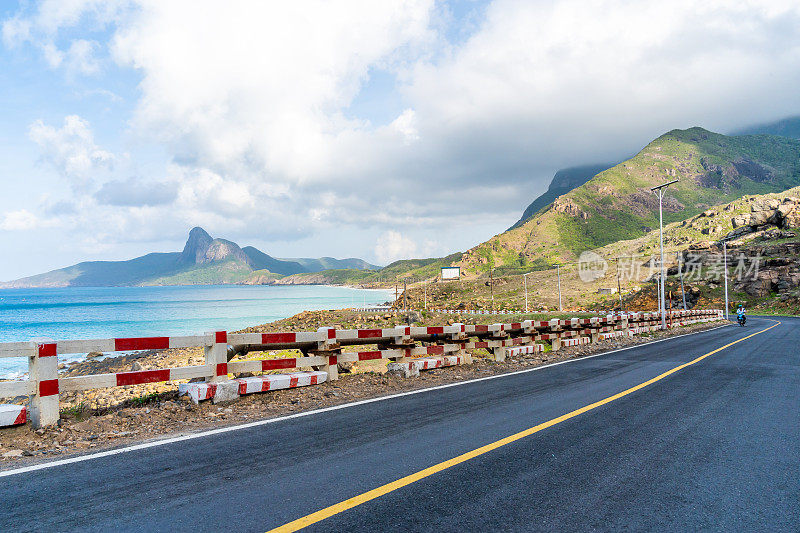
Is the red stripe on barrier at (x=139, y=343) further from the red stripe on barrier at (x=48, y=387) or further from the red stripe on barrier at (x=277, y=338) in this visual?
the red stripe on barrier at (x=277, y=338)

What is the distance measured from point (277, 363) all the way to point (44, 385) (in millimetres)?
3942

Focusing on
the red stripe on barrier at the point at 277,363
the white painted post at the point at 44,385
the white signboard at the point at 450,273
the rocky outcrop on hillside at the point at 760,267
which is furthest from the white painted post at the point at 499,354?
Answer: the white signboard at the point at 450,273

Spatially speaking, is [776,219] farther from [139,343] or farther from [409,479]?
[139,343]

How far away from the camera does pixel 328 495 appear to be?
4.25m

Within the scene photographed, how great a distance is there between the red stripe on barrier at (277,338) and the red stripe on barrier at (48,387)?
3.46 metres

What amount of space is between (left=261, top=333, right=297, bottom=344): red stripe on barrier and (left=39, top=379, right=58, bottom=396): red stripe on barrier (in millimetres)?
3460

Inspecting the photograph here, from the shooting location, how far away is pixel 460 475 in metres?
4.73

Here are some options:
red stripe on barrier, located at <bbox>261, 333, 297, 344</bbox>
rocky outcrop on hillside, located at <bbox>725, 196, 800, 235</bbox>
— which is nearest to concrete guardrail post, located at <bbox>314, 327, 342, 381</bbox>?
red stripe on barrier, located at <bbox>261, 333, 297, 344</bbox>

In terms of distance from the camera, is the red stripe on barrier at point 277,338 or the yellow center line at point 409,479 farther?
the red stripe on barrier at point 277,338

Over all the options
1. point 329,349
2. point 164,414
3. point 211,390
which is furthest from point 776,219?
point 164,414

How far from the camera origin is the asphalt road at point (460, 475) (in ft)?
12.5

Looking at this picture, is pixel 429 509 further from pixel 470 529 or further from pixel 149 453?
pixel 149 453

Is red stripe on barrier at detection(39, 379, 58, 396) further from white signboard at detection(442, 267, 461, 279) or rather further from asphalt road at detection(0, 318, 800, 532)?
white signboard at detection(442, 267, 461, 279)

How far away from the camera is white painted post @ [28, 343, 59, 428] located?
6957 mm
